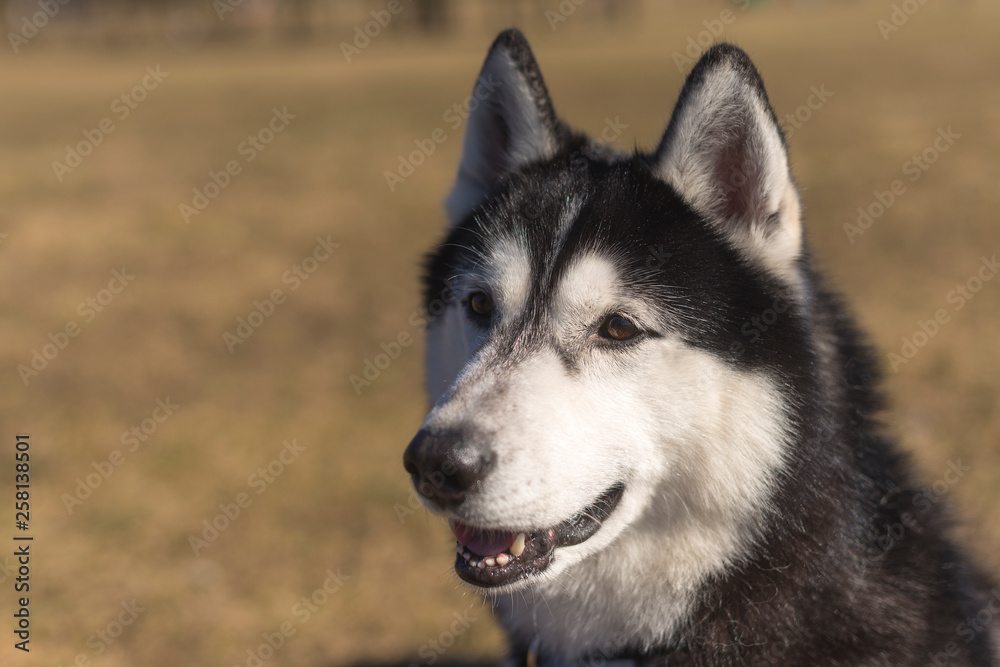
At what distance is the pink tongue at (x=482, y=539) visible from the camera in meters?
2.18

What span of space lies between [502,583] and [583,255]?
0.95 m

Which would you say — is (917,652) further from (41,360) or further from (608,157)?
(41,360)

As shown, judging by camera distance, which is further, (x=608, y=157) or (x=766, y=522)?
(x=608, y=157)

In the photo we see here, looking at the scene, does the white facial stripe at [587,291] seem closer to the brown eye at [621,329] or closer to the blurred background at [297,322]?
the brown eye at [621,329]

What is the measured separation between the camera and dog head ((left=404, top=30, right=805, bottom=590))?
2045 mm

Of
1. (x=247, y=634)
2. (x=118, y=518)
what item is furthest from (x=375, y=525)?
(x=118, y=518)

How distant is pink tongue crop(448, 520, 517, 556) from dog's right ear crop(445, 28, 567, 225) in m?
1.23

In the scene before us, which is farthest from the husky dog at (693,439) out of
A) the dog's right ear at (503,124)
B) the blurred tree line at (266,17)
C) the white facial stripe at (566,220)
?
the blurred tree line at (266,17)

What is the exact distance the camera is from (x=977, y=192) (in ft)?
33.2

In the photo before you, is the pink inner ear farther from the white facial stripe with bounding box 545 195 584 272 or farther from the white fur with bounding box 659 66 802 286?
the white facial stripe with bounding box 545 195 584 272

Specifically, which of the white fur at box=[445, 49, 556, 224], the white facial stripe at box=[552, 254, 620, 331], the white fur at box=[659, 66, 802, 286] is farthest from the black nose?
the white fur at box=[445, 49, 556, 224]

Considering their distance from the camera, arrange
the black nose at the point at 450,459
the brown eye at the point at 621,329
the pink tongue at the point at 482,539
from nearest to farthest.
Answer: the black nose at the point at 450,459 < the pink tongue at the point at 482,539 < the brown eye at the point at 621,329

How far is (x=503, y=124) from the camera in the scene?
2.89 meters

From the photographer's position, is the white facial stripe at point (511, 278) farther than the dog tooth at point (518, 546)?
Yes
